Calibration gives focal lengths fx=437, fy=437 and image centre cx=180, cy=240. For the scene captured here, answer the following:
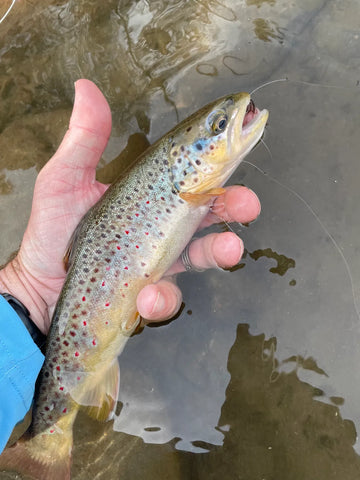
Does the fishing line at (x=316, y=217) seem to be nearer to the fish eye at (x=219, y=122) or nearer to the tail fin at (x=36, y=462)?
the fish eye at (x=219, y=122)

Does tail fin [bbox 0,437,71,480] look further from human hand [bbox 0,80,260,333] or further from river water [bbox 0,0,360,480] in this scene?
human hand [bbox 0,80,260,333]

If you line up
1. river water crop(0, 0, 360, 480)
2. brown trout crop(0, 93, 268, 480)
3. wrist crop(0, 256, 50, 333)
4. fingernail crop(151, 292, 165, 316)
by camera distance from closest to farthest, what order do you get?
fingernail crop(151, 292, 165, 316)
brown trout crop(0, 93, 268, 480)
river water crop(0, 0, 360, 480)
wrist crop(0, 256, 50, 333)

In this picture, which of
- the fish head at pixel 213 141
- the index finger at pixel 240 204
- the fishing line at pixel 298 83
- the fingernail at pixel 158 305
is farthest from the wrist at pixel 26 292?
the fishing line at pixel 298 83

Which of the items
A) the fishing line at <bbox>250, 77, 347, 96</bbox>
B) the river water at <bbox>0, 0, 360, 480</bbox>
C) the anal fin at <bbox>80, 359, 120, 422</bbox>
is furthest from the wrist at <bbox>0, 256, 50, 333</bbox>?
the fishing line at <bbox>250, 77, 347, 96</bbox>

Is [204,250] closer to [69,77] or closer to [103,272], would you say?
[103,272]

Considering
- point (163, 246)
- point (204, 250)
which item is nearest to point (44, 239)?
point (163, 246)

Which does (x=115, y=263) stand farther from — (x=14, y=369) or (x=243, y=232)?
(x=243, y=232)
